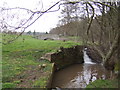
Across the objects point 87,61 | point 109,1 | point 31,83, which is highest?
point 109,1

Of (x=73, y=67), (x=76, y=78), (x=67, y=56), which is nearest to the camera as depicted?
(x=76, y=78)

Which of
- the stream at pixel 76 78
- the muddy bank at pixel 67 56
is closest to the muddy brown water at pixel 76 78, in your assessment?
the stream at pixel 76 78

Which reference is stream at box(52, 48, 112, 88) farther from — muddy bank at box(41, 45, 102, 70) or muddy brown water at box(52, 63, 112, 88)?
muddy bank at box(41, 45, 102, 70)

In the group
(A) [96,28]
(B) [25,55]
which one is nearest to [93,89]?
(A) [96,28]

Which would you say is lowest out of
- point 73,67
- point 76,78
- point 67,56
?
point 73,67

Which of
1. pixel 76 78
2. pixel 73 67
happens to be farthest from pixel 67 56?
pixel 76 78

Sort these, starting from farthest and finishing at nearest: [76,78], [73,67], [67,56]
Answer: [67,56]
[73,67]
[76,78]

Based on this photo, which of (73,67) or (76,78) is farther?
(73,67)

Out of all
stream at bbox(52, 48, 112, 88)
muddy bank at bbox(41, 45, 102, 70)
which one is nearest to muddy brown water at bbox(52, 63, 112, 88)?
stream at bbox(52, 48, 112, 88)

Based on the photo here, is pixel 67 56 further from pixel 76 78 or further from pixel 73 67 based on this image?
pixel 76 78

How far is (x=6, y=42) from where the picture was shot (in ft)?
13.8

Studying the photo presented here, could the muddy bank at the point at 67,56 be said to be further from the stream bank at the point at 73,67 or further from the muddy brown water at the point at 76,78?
the muddy brown water at the point at 76,78

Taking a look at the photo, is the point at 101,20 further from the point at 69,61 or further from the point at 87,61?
the point at 87,61

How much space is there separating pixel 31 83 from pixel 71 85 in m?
2.95
